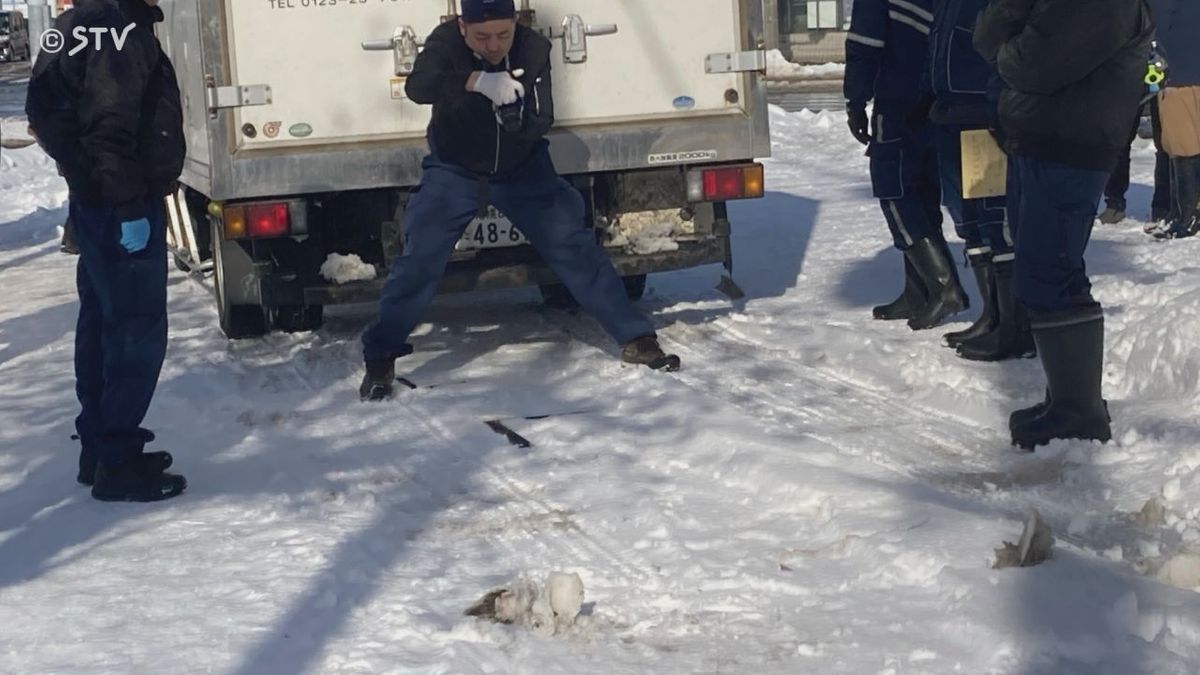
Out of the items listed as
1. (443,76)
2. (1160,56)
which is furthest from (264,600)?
(1160,56)

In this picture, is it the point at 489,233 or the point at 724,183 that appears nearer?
the point at 489,233

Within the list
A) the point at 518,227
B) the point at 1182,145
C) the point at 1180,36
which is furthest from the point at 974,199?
the point at 1182,145

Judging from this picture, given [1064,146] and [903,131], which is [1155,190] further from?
[1064,146]

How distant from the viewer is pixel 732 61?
8359mm

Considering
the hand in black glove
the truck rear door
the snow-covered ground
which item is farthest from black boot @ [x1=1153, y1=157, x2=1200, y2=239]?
the truck rear door

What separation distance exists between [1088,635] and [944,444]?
214cm

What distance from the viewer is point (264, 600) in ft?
15.0

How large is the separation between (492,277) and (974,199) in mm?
2349

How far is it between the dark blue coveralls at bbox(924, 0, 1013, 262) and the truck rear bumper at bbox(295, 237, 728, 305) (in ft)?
5.15

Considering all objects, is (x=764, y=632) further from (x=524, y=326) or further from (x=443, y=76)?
(x=524, y=326)

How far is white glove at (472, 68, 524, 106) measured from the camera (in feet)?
23.6

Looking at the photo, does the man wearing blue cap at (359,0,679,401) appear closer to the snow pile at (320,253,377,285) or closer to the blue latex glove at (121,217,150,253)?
the snow pile at (320,253,377,285)

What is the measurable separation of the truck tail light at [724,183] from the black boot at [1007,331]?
Result: 5.27 feet

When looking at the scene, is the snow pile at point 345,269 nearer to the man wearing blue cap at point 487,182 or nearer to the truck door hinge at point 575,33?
the man wearing blue cap at point 487,182
